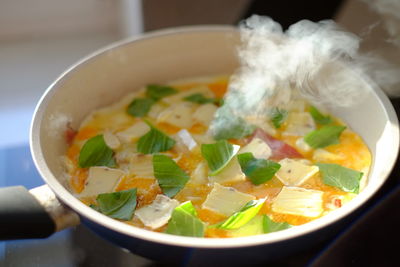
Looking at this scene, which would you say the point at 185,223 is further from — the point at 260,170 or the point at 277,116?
the point at 277,116

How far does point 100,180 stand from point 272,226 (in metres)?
0.38

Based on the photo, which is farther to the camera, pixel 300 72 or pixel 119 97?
pixel 119 97

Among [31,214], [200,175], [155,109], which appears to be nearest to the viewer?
[31,214]

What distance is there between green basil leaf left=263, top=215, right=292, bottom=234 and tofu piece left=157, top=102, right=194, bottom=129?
1.31 ft

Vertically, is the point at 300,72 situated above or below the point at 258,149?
above

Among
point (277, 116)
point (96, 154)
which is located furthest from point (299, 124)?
point (96, 154)

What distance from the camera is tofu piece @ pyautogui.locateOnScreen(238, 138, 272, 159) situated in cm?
119

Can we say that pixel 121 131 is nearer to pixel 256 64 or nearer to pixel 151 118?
pixel 151 118

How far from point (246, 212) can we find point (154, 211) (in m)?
0.18

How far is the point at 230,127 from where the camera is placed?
1.27 meters

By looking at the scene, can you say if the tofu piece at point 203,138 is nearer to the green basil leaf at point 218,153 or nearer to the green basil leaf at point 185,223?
the green basil leaf at point 218,153

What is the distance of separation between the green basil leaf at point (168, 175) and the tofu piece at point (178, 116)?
0.18 meters

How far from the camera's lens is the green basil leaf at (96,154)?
120 centimetres

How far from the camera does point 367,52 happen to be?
1.32m
